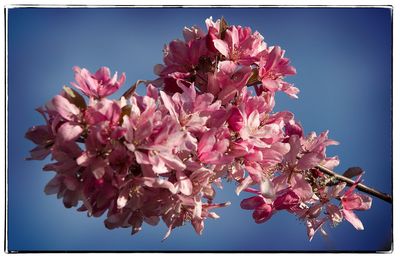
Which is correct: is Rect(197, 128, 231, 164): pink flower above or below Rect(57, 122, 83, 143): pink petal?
below

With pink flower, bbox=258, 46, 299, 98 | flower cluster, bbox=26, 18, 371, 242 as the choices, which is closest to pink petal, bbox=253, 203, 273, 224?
flower cluster, bbox=26, 18, 371, 242

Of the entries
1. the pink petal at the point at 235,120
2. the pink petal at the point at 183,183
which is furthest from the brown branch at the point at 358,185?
the pink petal at the point at 183,183

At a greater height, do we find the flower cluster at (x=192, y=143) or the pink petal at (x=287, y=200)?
the flower cluster at (x=192, y=143)

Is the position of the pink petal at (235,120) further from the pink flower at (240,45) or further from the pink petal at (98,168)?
the pink petal at (98,168)

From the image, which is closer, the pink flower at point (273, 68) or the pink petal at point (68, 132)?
the pink petal at point (68, 132)

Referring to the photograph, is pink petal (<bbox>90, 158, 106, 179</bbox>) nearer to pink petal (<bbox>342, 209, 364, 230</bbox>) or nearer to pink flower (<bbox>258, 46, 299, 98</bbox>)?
pink flower (<bbox>258, 46, 299, 98</bbox>)

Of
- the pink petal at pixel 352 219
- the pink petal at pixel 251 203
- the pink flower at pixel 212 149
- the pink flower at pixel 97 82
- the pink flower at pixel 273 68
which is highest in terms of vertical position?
the pink flower at pixel 273 68

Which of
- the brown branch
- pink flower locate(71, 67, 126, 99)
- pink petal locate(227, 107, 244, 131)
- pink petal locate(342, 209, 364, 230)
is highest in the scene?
pink flower locate(71, 67, 126, 99)
